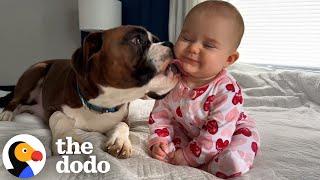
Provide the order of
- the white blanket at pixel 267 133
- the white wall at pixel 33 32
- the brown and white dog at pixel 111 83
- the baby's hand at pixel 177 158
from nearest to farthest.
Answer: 1. the white blanket at pixel 267 133
2. the baby's hand at pixel 177 158
3. the brown and white dog at pixel 111 83
4. the white wall at pixel 33 32

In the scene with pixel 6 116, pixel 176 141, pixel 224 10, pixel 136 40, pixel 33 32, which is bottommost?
pixel 33 32

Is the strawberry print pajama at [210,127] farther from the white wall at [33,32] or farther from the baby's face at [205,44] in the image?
the white wall at [33,32]

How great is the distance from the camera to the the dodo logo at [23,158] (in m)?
0.78

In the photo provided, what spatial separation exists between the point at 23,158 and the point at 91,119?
53 cm

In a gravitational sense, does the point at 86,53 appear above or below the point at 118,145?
above

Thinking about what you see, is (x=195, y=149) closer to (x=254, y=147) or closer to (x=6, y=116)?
(x=254, y=147)

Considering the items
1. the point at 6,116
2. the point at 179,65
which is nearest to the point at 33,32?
the point at 6,116

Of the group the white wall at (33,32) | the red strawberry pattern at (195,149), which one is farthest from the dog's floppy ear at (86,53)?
the white wall at (33,32)

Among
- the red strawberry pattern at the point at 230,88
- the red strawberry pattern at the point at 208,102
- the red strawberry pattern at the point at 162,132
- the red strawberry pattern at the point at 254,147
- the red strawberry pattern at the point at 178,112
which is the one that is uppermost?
the red strawberry pattern at the point at 230,88

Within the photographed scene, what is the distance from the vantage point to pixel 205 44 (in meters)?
1.03

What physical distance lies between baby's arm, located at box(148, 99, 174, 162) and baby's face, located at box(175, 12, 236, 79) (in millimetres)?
161

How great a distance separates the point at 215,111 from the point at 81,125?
1.72 ft

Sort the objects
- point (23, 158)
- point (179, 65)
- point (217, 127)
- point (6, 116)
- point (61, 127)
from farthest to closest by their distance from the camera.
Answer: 1. point (6, 116)
2. point (61, 127)
3. point (179, 65)
4. point (217, 127)
5. point (23, 158)

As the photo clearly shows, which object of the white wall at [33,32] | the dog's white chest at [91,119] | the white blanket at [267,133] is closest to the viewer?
the white blanket at [267,133]
